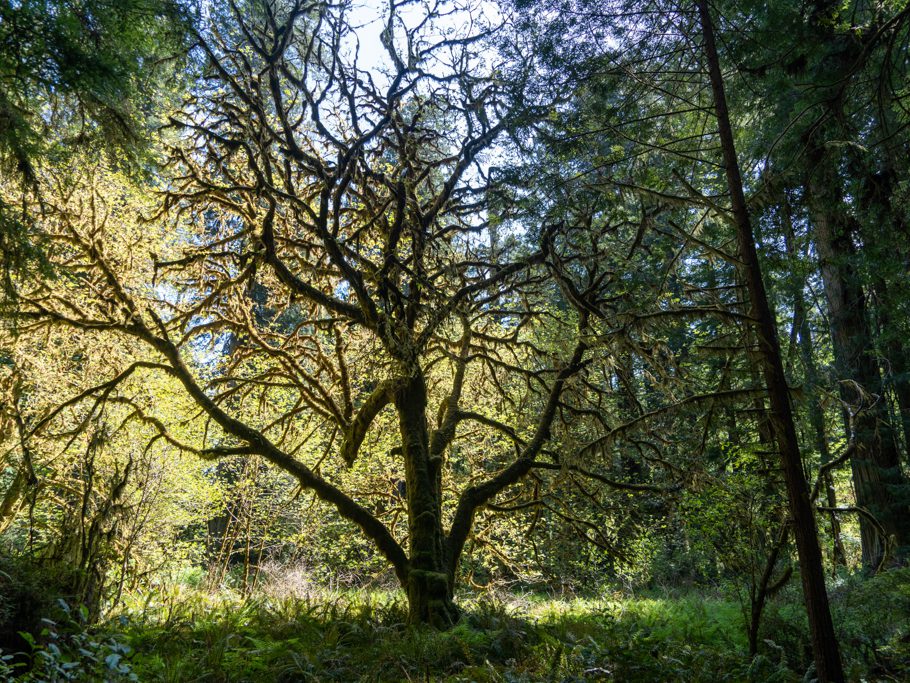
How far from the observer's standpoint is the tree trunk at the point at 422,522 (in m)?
6.42

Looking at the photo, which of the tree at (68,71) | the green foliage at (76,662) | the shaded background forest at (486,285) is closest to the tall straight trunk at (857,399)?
the shaded background forest at (486,285)

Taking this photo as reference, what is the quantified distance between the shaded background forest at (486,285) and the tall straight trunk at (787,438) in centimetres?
2

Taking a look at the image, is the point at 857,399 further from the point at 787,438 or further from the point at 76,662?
the point at 76,662

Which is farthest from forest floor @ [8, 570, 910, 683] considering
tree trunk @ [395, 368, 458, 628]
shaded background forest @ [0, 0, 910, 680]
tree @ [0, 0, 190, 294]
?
tree @ [0, 0, 190, 294]

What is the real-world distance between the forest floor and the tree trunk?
1.22 feet

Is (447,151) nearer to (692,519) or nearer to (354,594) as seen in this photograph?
(692,519)

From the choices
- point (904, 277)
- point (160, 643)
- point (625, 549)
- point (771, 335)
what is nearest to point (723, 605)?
point (625, 549)

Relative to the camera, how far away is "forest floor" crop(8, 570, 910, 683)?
447 cm

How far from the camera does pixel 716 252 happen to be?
13.3 ft

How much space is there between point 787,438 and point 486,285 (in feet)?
13.3

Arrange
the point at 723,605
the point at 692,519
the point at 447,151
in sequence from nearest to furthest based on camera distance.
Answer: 1. the point at 692,519
2. the point at 723,605
3. the point at 447,151

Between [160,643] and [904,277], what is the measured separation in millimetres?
8729

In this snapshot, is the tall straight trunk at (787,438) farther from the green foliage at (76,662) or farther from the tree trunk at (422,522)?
the green foliage at (76,662)

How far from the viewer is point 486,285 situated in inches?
285
